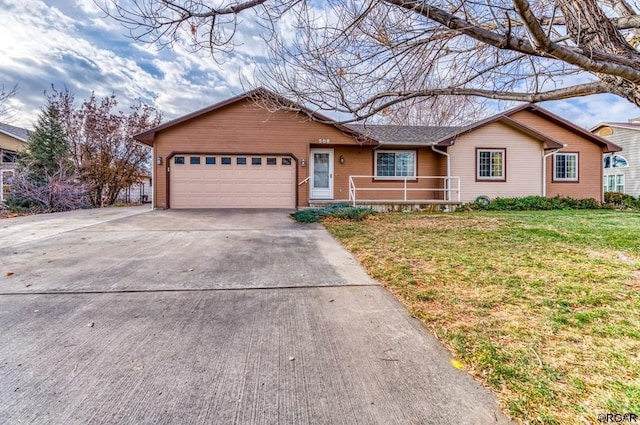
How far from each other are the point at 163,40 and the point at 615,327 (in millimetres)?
5998

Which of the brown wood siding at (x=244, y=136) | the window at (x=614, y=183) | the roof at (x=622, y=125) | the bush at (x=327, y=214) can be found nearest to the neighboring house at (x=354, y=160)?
the brown wood siding at (x=244, y=136)

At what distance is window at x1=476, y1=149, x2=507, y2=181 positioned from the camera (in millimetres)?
13719

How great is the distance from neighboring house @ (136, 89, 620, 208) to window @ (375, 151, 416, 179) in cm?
4

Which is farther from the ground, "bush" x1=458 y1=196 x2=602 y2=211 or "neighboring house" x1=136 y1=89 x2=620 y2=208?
"neighboring house" x1=136 y1=89 x2=620 y2=208

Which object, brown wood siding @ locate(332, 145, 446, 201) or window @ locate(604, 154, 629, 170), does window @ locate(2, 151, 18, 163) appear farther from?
window @ locate(604, 154, 629, 170)

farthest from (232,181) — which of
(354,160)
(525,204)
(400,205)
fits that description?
(525,204)

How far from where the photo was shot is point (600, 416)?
160 cm

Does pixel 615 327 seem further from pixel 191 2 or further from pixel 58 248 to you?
pixel 58 248

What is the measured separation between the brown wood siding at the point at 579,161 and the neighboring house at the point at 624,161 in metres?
6.55

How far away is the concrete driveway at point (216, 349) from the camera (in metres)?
1.69

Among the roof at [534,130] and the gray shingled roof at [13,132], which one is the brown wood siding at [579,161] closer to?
the roof at [534,130]

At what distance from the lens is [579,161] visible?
14602mm

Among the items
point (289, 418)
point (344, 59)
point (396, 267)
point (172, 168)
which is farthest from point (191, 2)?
point (172, 168)

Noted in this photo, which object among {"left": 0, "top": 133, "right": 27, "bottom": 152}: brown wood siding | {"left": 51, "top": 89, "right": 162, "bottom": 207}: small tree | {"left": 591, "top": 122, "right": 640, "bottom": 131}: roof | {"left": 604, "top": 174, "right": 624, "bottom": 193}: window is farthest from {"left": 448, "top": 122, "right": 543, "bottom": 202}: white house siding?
{"left": 0, "top": 133, "right": 27, "bottom": 152}: brown wood siding
